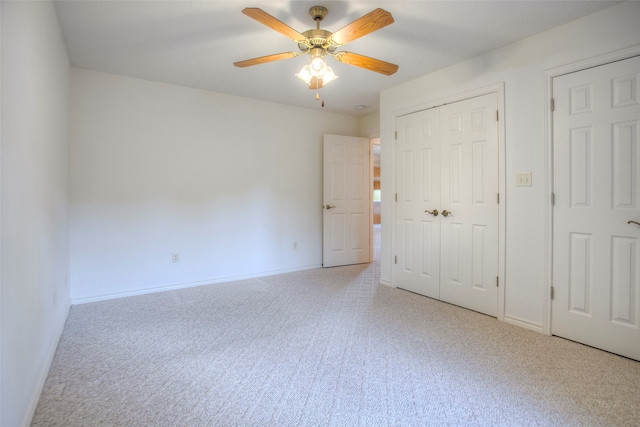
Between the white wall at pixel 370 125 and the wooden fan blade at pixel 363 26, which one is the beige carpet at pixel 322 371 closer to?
the wooden fan blade at pixel 363 26

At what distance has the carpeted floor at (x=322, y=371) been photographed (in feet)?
5.17

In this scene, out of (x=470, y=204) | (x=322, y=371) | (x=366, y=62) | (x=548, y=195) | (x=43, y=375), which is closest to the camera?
(x=43, y=375)

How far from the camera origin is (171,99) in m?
3.63

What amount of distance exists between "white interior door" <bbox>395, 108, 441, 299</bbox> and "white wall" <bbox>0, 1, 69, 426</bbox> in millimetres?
3080

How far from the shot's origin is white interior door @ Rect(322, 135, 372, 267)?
4743 mm

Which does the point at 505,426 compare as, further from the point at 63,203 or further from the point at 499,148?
the point at 63,203

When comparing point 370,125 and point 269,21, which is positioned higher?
point 370,125

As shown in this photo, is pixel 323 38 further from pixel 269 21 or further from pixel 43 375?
pixel 43 375

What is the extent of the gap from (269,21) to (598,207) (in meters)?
2.49

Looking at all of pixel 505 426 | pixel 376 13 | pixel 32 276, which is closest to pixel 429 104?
pixel 376 13

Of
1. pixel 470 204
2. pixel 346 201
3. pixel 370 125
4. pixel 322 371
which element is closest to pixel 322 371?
pixel 322 371

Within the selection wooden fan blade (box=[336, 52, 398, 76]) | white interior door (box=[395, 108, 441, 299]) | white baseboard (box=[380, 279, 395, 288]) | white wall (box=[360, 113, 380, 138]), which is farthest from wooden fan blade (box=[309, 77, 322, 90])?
white wall (box=[360, 113, 380, 138])

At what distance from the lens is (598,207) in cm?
223

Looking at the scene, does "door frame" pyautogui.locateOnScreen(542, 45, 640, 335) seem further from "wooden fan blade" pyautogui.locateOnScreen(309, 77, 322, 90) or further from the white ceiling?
"wooden fan blade" pyautogui.locateOnScreen(309, 77, 322, 90)
